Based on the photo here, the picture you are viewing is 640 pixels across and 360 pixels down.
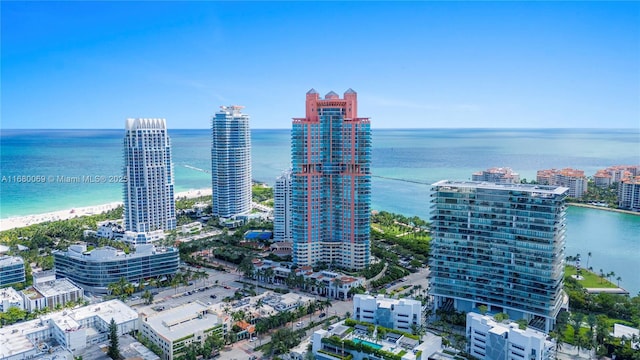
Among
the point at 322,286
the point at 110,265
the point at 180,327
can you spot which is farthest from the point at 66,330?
the point at 322,286

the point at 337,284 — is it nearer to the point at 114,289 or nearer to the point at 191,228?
the point at 114,289

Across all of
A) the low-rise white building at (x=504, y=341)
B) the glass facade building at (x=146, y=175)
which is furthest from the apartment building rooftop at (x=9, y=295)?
the low-rise white building at (x=504, y=341)

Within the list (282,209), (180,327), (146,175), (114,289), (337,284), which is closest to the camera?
(180,327)

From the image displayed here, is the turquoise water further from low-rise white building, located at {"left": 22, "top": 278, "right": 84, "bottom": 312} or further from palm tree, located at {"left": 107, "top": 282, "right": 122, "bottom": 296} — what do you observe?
low-rise white building, located at {"left": 22, "top": 278, "right": 84, "bottom": 312}

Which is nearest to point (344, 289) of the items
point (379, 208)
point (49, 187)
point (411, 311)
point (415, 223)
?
point (411, 311)

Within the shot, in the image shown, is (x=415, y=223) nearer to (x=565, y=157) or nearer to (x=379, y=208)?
(x=379, y=208)

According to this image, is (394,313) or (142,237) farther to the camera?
(142,237)
